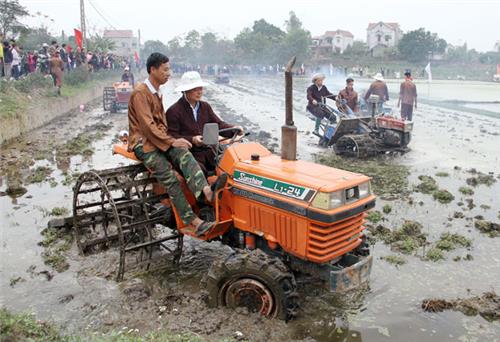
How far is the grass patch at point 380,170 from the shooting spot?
906cm

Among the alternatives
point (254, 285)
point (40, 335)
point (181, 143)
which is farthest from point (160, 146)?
point (40, 335)

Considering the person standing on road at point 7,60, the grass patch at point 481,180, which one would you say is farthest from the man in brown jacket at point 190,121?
the person standing on road at point 7,60

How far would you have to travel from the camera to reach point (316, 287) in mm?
5227

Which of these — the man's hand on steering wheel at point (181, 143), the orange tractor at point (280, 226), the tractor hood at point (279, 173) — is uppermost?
the man's hand on steering wheel at point (181, 143)

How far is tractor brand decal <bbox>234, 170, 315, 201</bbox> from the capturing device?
430 centimetres

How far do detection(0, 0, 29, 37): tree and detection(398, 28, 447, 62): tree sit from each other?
53079 millimetres

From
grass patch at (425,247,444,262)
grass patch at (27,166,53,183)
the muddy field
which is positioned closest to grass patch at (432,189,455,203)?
the muddy field

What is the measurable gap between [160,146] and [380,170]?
6.57 meters

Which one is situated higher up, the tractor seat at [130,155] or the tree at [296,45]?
the tree at [296,45]

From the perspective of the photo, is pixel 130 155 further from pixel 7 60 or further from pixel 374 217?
pixel 7 60

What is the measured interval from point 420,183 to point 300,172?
5.61 m

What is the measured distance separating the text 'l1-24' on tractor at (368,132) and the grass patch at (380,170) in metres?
0.32

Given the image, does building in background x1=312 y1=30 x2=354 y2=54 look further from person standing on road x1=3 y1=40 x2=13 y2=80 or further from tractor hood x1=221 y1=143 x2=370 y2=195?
tractor hood x1=221 y1=143 x2=370 y2=195

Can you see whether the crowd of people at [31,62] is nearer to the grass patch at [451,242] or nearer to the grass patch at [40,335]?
the grass patch at [40,335]
